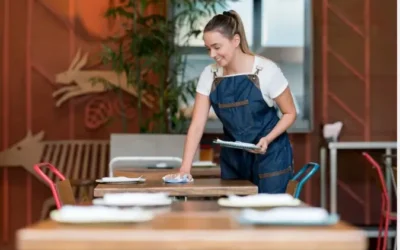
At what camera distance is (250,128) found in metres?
3.20

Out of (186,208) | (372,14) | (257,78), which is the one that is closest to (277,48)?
(372,14)

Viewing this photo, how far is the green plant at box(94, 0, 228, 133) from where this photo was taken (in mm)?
5023

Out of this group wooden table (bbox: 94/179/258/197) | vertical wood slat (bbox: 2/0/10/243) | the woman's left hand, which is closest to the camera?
wooden table (bbox: 94/179/258/197)

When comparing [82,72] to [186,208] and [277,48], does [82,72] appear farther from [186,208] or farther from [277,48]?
[186,208]

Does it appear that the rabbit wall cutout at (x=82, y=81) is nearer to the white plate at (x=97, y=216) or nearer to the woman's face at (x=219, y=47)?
the woman's face at (x=219, y=47)

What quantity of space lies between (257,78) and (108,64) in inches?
98.0

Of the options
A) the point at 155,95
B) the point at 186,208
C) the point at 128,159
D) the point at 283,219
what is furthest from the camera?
the point at 155,95

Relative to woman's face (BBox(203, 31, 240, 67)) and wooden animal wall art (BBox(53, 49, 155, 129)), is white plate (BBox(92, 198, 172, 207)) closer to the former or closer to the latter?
woman's face (BBox(203, 31, 240, 67))

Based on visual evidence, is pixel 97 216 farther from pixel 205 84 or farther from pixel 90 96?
pixel 90 96

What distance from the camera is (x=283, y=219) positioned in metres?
1.47

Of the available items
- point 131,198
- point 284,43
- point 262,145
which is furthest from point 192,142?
point 284,43

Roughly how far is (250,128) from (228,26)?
1.54ft

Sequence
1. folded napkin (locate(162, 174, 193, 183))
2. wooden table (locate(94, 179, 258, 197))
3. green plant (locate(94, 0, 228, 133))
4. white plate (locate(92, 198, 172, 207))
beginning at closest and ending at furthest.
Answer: white plate (locate(92, 198, 172, 207)), wooden table (locate(94, 179, 258, 197)), folded napkin (locate(162, 174, 193, 183)), green plant (locate(94, 0, 228, 133))

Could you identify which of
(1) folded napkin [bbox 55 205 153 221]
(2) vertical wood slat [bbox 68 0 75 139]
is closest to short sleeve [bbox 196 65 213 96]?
(1) folded napkin [bbox 55 205 153 221]
